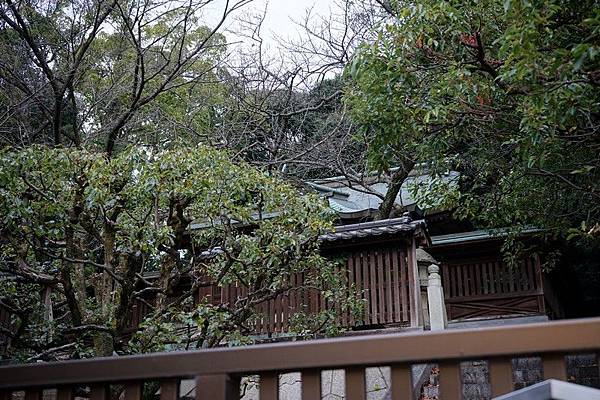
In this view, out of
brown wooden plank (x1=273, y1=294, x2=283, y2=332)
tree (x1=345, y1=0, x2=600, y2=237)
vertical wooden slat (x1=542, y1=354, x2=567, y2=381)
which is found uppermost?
tree (x1=345, y1=0, x2=600, y2=237)

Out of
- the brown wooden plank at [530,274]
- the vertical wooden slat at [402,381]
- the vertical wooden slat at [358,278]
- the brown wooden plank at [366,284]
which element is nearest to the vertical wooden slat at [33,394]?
the vertical wooden slat at [402,381]

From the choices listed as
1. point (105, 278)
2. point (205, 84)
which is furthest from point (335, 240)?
point (205, 84)

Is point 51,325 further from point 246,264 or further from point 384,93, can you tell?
point 384,93

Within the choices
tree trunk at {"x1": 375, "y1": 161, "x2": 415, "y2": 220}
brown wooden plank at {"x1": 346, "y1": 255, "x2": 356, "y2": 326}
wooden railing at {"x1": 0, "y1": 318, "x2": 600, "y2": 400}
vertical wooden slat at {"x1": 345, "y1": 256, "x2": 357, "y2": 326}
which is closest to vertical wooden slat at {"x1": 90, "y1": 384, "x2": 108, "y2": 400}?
wooden railing at {"x1": 0, "y1": 318, "x2": 600, "y2": 400}

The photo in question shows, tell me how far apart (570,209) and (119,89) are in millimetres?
8801

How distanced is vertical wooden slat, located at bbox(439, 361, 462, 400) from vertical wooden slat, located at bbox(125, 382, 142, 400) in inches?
33.8

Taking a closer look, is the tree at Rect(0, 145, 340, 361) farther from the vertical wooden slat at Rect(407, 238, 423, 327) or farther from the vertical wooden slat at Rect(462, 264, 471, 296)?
the vertical wooden slat at Rect(462, 264, 471, 296)

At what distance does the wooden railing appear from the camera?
140 cm

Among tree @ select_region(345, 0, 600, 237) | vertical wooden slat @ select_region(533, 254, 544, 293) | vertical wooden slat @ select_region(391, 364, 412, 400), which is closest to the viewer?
vertical wooden slat @ select_region(391, 364, 412, 400)

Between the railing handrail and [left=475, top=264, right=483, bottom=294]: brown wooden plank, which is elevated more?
[left=475, top=264, right=483, bottom=294]: brown wooden plank

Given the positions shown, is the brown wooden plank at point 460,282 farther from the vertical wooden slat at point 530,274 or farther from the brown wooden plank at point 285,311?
the brown wooden plank at point 285,311

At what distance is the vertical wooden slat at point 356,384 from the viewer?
154cm

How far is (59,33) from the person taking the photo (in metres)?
10.6

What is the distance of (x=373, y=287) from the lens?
362 inches
